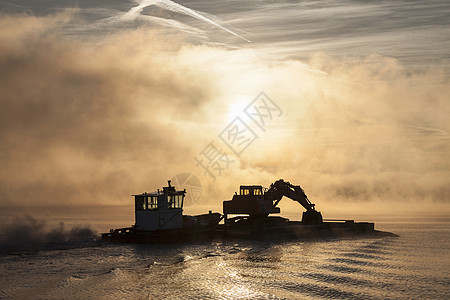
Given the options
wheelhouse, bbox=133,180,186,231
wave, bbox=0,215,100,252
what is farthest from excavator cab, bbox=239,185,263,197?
wave, bbox=0,215,100,252

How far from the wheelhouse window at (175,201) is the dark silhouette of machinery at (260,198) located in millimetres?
10920

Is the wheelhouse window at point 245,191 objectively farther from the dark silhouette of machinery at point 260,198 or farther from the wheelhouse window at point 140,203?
the wheelhouse window at point 140,203

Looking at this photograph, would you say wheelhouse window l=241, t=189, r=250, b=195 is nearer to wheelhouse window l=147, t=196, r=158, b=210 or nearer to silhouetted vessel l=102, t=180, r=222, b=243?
silhouetted vessel l=102, t=180, r=222, b=243

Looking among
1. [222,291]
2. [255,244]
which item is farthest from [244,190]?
[222,291]

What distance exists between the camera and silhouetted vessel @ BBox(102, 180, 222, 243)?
177 feet

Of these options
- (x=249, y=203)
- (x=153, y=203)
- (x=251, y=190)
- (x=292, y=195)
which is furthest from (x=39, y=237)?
(x=292, y=195)

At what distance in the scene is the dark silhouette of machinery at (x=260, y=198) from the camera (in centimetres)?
6425

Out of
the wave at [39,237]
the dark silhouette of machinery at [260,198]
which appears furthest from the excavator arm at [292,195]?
the wave at [39,237]

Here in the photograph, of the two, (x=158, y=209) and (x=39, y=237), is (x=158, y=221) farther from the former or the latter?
(x=39, y=237)

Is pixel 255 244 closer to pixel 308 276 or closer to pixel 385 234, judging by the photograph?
pixel 308 276

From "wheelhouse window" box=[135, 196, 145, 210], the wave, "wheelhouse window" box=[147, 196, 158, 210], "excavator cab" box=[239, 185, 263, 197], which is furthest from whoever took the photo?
"excavator cab" box=[239, 185, 263, 197]

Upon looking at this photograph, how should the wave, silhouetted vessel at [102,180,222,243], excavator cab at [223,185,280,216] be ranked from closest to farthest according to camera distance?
1. the wave
2. silhouetted vessel at [102,180,222,243]
3. excavator cab at [223,185,280,216]

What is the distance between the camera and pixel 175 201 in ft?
183

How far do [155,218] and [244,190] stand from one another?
1659 cm
